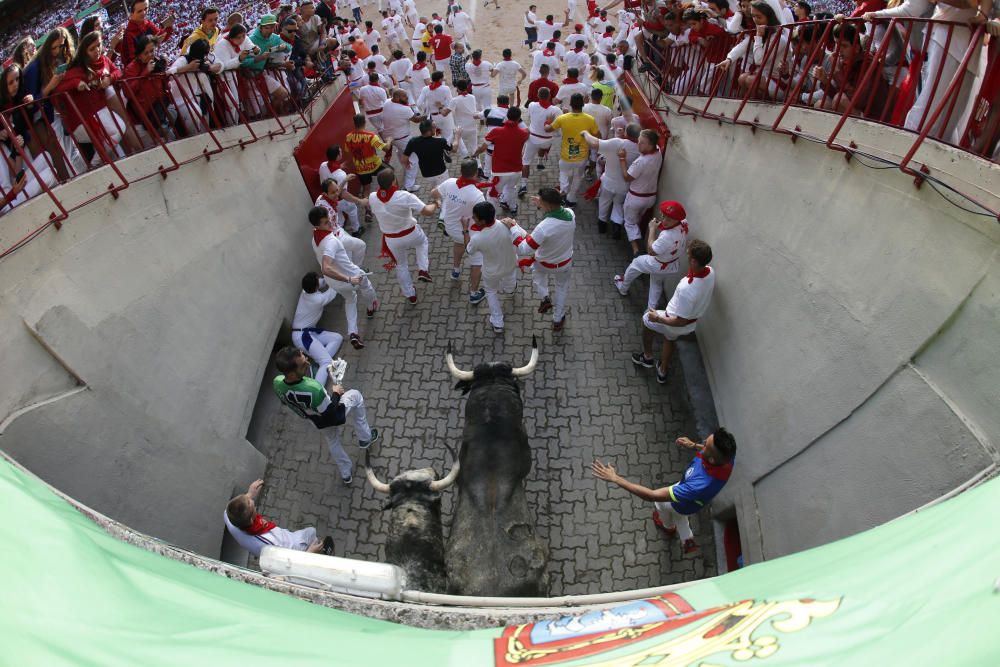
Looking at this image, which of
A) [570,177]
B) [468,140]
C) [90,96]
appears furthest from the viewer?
[468,140]

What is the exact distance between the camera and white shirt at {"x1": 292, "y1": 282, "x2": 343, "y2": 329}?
717 centimetres

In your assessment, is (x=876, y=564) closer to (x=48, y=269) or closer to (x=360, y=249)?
(x=48, y=269)

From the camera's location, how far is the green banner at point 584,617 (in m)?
1.41

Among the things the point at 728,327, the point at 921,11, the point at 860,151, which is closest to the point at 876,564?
the point at 860,151

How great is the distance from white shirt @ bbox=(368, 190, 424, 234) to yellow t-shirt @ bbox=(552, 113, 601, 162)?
3080mm

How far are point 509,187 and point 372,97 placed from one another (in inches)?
149

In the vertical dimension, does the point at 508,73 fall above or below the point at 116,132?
below

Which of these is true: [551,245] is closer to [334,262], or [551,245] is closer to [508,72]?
[334,262]

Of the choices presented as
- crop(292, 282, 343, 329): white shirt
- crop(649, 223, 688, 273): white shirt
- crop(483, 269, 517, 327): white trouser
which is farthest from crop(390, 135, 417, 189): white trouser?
crop(649, 223, 688, 273): white shirt

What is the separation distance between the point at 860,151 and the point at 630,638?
13.3ft

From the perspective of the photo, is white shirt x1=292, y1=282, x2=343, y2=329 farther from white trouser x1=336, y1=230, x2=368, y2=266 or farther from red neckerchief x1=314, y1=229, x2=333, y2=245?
white trouser x1=336, y1=230, x2=368, y2=266

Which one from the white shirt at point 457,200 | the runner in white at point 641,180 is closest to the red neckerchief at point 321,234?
the white shirt at point 457,200

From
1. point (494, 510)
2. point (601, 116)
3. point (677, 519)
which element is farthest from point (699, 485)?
point (601, 116)

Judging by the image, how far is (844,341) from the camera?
4.13 m
